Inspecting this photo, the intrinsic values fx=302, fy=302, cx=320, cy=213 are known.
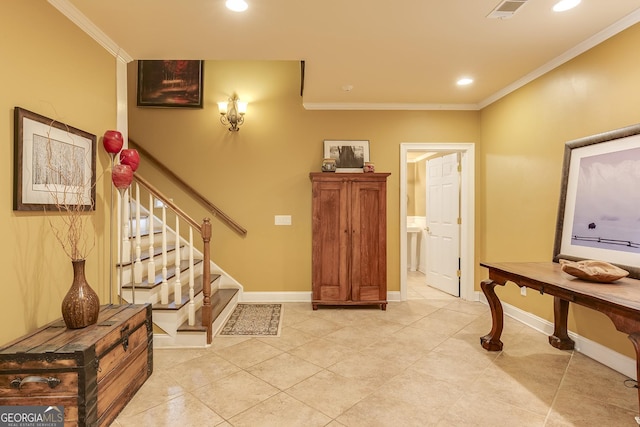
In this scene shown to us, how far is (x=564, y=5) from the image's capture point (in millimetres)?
2113

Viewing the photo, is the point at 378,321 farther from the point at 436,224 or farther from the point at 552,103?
the point at 552,103

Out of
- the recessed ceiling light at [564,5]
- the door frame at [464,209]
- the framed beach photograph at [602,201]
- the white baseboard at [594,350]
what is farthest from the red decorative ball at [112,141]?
the white baseboard at [594,350]

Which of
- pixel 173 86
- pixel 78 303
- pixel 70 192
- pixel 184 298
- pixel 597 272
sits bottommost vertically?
pixel 184 298

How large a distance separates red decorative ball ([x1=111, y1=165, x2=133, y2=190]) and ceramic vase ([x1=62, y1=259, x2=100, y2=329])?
2.44 ft

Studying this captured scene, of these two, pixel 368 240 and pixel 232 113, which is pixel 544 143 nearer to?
pixel 368 240

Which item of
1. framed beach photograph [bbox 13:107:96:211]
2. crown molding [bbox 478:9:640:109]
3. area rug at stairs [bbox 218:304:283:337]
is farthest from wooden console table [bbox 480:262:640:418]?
framed beach photograph [bbox 13:107:96:211]

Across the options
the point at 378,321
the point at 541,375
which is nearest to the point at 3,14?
the point at 378,321

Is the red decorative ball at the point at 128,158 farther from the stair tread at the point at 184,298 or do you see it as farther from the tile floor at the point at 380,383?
the tile floor at the point at 380,383

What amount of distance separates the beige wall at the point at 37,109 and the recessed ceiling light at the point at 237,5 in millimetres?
1169

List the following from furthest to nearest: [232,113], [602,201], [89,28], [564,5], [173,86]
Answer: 1. [173,86]
2. [232,113]
3. [602,201]
4. [89,28]
5. [564,5]

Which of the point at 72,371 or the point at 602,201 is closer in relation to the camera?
the point at 72,371

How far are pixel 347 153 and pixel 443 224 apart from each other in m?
1.88

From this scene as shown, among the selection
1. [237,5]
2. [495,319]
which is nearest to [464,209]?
[495,319]

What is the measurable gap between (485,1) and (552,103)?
5.14 feet
